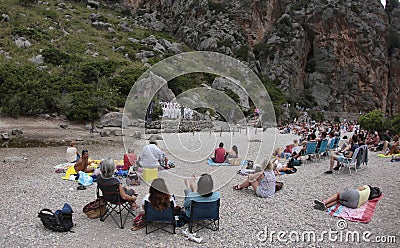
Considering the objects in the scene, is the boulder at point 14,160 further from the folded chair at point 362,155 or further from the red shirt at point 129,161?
the folded chair at point 362,155

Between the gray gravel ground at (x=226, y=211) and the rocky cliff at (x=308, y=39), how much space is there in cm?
4525

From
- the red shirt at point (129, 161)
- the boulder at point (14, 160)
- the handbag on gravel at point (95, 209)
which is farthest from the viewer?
the boulder at point (14, 160)

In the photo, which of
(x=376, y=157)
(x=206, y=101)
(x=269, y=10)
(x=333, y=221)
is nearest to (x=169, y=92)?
(x=206, y=101)

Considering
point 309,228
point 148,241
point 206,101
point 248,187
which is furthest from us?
point 206,101

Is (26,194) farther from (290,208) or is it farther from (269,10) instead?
(269,10)

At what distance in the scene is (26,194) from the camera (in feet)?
22.3

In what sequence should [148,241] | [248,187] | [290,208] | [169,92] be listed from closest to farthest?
[148,241], [290,208], [248,187], [169,92]

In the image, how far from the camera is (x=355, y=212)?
591 cm

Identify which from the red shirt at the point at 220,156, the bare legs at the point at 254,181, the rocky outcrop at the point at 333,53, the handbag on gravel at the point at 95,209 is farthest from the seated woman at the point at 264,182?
the rocky outcrop at the point at 333,53

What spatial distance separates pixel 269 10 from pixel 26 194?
58663 millimetres

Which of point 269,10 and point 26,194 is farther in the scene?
point 269,10

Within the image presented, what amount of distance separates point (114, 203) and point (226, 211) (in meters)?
2.20

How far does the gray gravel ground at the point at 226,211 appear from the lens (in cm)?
475

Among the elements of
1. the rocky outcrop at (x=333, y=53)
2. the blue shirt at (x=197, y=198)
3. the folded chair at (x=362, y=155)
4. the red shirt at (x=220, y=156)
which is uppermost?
the rocky outcrop at (x=333, y=53)
